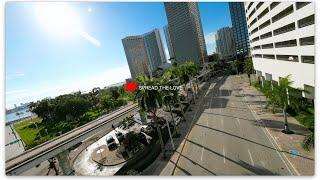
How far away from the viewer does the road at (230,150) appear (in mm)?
20234

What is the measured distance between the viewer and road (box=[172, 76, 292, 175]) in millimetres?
20234

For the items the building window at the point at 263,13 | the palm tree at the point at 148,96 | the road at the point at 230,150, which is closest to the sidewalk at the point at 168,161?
the road at the point at 230,150

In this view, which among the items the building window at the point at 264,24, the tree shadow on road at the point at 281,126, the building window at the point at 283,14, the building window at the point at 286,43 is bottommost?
the tree shadow on road at the point at 281,126

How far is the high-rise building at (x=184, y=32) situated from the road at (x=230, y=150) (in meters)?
88.5

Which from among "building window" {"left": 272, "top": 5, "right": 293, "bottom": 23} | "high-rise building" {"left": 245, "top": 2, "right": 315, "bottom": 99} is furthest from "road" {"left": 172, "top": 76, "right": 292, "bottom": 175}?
"building window" {"left": 272, "top": 5, "right": 293, "bottom": 23}

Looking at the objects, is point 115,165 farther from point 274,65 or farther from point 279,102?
point 274,65

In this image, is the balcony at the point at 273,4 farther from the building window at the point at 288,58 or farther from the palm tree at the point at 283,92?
the palm tree at the point at 283,92

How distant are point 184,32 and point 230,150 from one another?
108416 mm

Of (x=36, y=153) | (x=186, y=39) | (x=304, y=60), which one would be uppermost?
(x=186, y=39)

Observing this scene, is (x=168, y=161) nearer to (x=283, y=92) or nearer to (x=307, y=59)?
(x=283, y=92)

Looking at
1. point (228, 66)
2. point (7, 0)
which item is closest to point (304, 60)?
point (7, 0)

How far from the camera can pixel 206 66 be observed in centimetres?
12288

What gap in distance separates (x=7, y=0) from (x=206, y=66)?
110865 millimetres

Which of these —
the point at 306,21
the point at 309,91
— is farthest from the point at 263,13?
the point at 309,91
